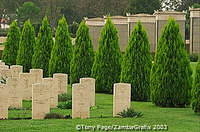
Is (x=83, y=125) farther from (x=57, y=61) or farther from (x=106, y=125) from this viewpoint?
(x=57, y=61)

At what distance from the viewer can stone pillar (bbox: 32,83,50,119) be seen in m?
10.7

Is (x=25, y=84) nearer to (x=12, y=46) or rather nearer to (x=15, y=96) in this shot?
(x=15, y=96)

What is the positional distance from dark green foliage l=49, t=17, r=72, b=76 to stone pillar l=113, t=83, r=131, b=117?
760 centimetres

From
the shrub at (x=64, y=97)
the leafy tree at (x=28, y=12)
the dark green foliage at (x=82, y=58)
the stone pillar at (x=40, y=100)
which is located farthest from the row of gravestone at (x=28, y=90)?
the leafy tree at (x=28, y=12)

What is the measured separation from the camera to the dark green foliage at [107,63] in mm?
16234

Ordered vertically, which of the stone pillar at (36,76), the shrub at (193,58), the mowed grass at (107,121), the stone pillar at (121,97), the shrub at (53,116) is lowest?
the mowed grass at (107,121)

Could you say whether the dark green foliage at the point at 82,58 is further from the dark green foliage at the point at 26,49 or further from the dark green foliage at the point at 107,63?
the dark green foliage at the point at 26,49

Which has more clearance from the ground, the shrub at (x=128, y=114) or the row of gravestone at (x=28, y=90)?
the row of gravestone at (x=28, y=90)

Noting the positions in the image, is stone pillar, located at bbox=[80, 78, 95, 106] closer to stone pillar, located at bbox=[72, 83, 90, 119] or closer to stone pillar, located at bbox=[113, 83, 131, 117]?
stone pillar, located at bbox=[72, 83, 90, 119]

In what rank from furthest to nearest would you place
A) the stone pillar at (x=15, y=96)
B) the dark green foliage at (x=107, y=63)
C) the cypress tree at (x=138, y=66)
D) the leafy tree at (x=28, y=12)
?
the leafy tree at (x=28, y=12) → the dark green foliage at (x=107, y=63) → the cypress tree at (x=138, y=66) → the stone pillar at (x=15, y=96)

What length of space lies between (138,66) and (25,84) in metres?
3.13

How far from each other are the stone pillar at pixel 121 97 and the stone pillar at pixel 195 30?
767 inches

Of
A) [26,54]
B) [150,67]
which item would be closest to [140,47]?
[150,67]

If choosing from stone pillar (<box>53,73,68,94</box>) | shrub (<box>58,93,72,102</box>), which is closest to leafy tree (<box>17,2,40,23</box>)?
stone pillar (<box>53,73,68,94</box>)
